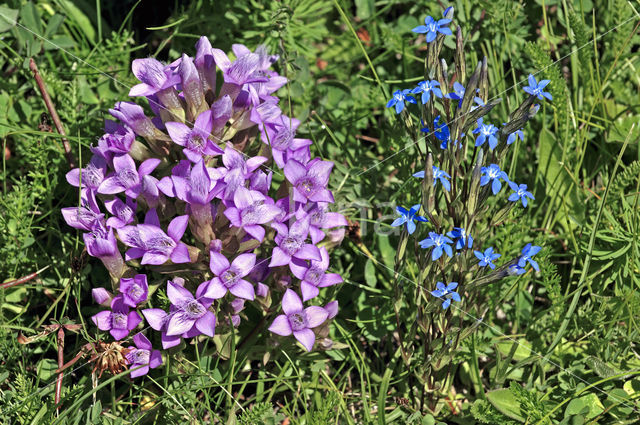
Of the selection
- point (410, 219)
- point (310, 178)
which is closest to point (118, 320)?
point (310, 178)

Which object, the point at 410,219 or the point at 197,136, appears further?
the point at 197,136

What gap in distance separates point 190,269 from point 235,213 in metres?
0.30

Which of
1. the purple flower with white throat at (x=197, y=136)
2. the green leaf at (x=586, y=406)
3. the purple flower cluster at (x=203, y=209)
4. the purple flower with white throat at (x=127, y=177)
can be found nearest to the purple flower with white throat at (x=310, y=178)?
the purple flower cluster at (x=203, y=209)

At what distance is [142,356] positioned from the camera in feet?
7.63

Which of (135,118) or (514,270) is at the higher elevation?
(135,118)

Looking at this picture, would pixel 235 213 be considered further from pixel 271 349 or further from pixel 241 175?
pixel 271 349

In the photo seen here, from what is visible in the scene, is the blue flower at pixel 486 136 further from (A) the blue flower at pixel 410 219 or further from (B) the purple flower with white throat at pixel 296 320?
(B) the purple flower with white throat at pixel 296 320

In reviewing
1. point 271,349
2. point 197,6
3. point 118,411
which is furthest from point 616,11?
point 118,411

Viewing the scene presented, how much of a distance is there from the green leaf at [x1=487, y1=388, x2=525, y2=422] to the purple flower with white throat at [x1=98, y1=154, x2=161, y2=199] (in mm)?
1400

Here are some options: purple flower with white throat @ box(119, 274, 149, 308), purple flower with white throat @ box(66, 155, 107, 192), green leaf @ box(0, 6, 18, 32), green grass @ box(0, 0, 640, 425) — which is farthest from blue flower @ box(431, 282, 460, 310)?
green leaf @ box(0, 6, 18, 32)

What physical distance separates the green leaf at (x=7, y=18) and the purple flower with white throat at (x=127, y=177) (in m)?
1.23

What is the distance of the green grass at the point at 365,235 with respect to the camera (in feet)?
7.97

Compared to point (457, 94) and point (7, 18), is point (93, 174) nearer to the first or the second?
point (7, 18)

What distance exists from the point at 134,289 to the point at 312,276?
614 millimetres
